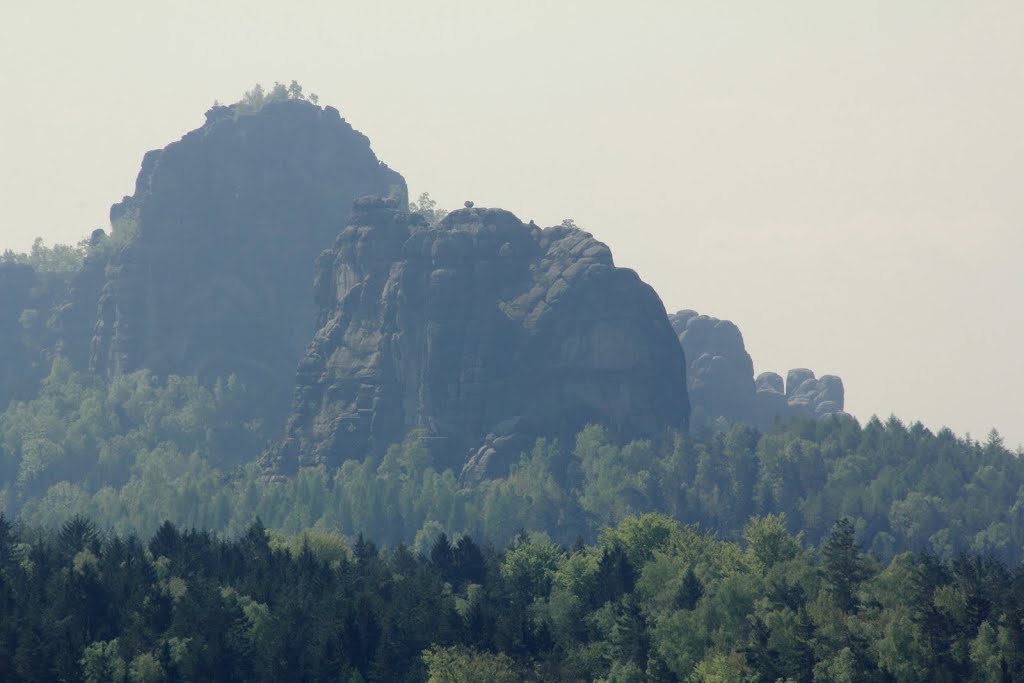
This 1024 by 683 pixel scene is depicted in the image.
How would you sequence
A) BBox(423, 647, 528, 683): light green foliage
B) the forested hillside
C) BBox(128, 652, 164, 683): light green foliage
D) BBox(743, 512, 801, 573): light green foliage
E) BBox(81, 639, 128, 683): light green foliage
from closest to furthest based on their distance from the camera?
BBox(81, 639, 128, 683): light green foliage, the forested hillside, BBox(128, 652, 164, 683): light green foliage, BBox(423, 647, 528, 683): light green foliage, BBox(743, 512, 801, 573): light green foliage

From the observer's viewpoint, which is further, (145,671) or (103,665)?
(145,671)

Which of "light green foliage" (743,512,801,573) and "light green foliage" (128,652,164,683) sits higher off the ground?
"light green foliage" (743,512,801,573)

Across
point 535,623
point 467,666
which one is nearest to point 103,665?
point 467,666

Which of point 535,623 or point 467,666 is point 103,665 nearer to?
point 467,666

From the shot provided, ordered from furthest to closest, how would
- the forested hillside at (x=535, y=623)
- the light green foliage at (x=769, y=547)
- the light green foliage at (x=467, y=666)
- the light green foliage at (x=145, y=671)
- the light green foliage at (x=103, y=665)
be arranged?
the light green foliage at (x=769, y=547) → the light green foliage at (x=467, y=666) → the light green foliage at (x=145, y=671) → the forested hillside at (x=535, y=623) → the light green foliage at (x=103, y=665)

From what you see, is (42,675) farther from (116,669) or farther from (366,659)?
(366,659)

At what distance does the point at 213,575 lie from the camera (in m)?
188

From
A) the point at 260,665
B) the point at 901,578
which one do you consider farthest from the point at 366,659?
the point at 901,578

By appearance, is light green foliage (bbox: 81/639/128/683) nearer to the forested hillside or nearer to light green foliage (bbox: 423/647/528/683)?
the forested hillside

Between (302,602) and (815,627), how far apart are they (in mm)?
40375

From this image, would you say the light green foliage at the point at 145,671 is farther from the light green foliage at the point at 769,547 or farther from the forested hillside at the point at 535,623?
the light green foliage at the point at 769,547

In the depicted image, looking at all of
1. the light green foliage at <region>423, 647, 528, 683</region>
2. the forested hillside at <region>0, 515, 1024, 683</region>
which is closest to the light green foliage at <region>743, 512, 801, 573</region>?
the forested hillside at <region>0, 515, 1024, 683</region>

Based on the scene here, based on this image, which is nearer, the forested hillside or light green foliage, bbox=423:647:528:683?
the forested hillside

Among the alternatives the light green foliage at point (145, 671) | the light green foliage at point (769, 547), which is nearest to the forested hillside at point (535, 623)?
the light green foliage at point (145, 671)
